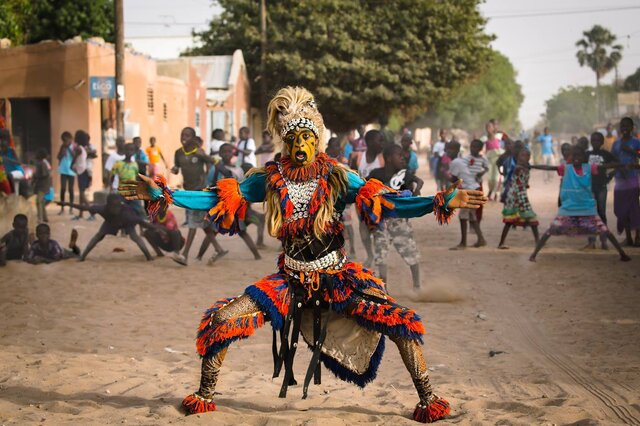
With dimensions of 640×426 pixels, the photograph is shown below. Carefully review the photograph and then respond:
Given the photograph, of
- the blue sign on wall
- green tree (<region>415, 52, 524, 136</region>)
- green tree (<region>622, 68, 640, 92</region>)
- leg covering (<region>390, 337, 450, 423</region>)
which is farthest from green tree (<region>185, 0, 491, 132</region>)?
green tree (<region>415, 52, 524, 136</region>)

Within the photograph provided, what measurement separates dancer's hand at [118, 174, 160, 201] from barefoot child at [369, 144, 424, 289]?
480cm

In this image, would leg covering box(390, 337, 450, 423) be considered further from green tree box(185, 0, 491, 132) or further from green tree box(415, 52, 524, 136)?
green tree box(415, 52, 524, 136)

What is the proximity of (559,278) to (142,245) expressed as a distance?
564 cm

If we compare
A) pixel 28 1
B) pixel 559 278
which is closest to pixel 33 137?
pixel 28 1

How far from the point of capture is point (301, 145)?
18.6 ft

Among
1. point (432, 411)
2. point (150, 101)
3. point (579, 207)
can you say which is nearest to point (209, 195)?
point (432, 411)

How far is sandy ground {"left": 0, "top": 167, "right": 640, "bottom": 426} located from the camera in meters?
5.96

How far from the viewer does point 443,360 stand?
24.8ft

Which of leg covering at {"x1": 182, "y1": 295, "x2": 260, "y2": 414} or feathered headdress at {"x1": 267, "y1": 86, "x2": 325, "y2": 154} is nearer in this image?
leg covering at {"x1": 182, "y1": 295, "x2": 260, "y2": 414}

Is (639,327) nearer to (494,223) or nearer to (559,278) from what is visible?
(559,278)

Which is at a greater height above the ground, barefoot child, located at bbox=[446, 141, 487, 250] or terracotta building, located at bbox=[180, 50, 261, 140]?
terracotta building, located at bbox=[180, 50, 261, 140]

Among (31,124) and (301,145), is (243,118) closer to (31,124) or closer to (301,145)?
(31,124)

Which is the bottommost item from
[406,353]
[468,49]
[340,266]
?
[406,353]

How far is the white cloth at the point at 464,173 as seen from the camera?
14398mm
